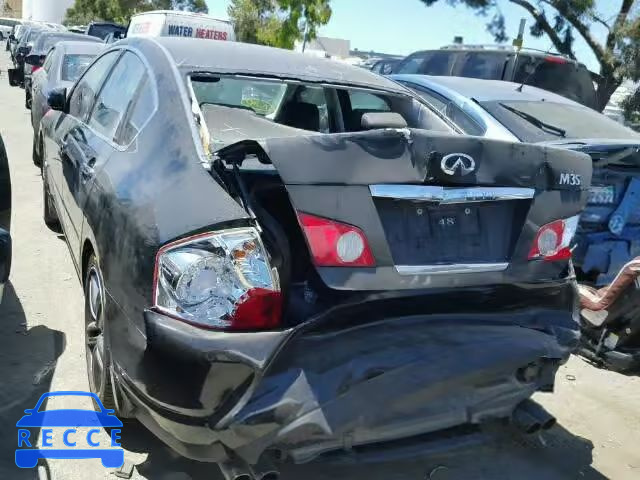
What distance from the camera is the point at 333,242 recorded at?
7.42 ft

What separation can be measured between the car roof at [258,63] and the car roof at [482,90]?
2.11 metres

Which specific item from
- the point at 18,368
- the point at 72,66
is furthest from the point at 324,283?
the point at 72,66

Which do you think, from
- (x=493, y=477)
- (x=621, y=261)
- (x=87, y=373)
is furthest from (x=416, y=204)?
(x=621, y=261)

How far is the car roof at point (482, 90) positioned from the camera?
5.88m

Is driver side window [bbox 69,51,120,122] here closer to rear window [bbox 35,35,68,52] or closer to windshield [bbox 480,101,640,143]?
windshield [bbox 480,101,640,143]

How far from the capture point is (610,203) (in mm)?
5148

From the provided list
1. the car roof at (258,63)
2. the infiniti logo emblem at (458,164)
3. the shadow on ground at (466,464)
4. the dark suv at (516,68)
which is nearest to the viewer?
the infiniti logo emblem at (458,164)

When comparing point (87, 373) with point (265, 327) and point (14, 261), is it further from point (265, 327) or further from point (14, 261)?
point (14, 261)

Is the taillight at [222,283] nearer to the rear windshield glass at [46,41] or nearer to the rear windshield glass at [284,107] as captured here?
the rear windshield glass at [284,107]

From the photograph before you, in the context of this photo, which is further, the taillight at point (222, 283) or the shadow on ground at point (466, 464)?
the shadow on ground at point (466, 464)

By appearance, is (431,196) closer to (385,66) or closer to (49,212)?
(49,212)

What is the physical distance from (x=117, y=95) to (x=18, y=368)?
1.57m

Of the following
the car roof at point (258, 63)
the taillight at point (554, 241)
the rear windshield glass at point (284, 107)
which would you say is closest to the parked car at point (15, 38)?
the rear windshield glass at point (284, 107)

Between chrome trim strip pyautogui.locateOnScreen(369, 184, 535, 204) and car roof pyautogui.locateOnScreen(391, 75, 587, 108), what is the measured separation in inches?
133
